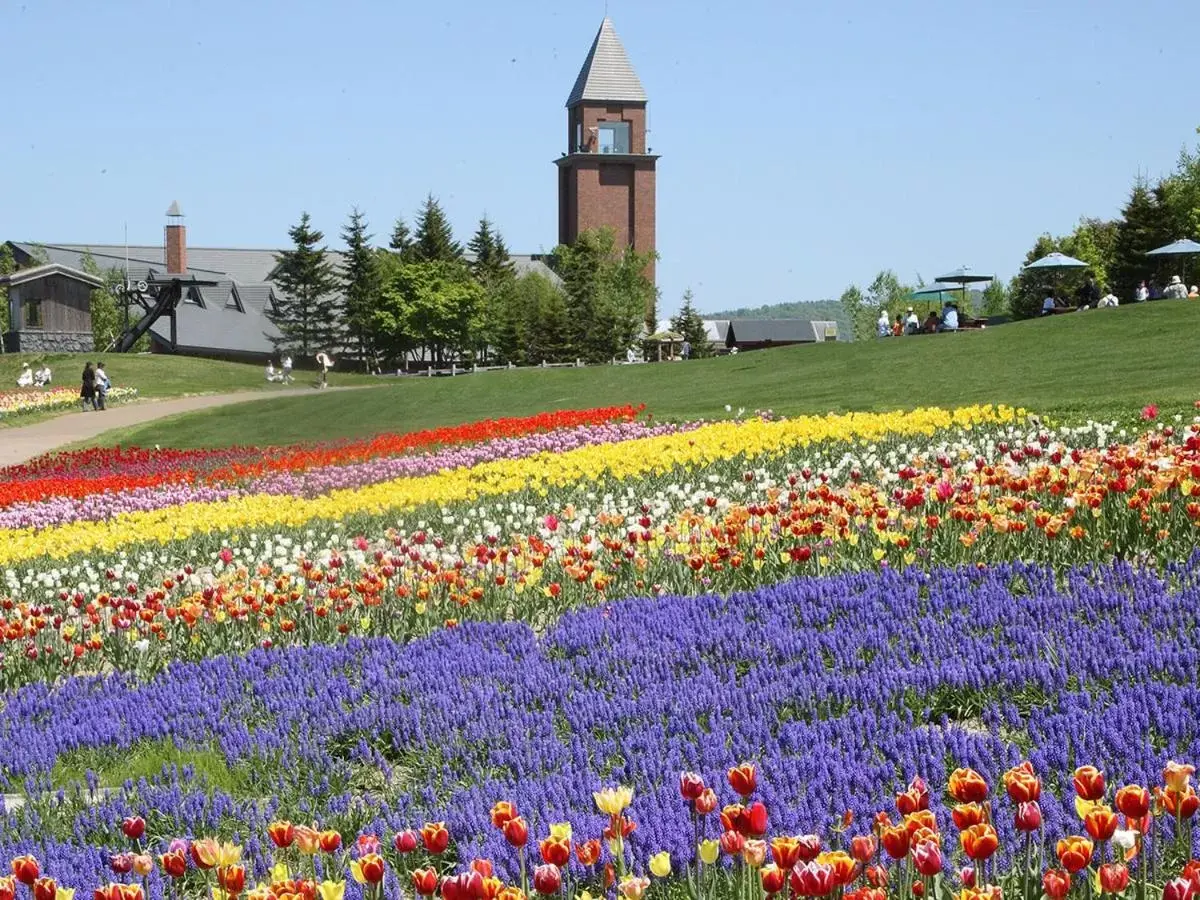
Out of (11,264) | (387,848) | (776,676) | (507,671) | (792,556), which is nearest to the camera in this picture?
(387,848)

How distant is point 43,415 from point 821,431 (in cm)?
3374

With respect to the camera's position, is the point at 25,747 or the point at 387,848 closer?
the point at 387,848

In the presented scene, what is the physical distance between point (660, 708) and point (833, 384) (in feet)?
71.7

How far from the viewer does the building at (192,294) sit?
7306 cm

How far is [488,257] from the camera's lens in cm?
9550

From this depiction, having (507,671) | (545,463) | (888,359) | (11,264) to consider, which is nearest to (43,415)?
(888,359)

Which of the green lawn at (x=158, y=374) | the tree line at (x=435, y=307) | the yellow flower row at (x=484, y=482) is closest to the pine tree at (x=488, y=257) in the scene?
the tree line at (x=435, y=307)

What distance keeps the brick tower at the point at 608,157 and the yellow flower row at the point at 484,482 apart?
344 ft

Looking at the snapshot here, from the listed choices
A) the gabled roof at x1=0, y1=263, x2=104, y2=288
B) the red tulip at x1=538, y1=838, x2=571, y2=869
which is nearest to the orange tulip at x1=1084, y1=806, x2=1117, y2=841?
the red tulip at x1=538, y1=838, x2=571, y2=869

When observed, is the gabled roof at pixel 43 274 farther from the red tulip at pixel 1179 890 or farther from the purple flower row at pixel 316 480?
the red tulip at pixel 1179 890

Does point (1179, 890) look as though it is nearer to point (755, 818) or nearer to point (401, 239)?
point (755, 818)

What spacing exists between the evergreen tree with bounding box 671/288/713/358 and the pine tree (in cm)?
1256

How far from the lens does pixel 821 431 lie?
49.6ft

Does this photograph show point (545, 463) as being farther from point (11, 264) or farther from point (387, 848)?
point (11, 264)
